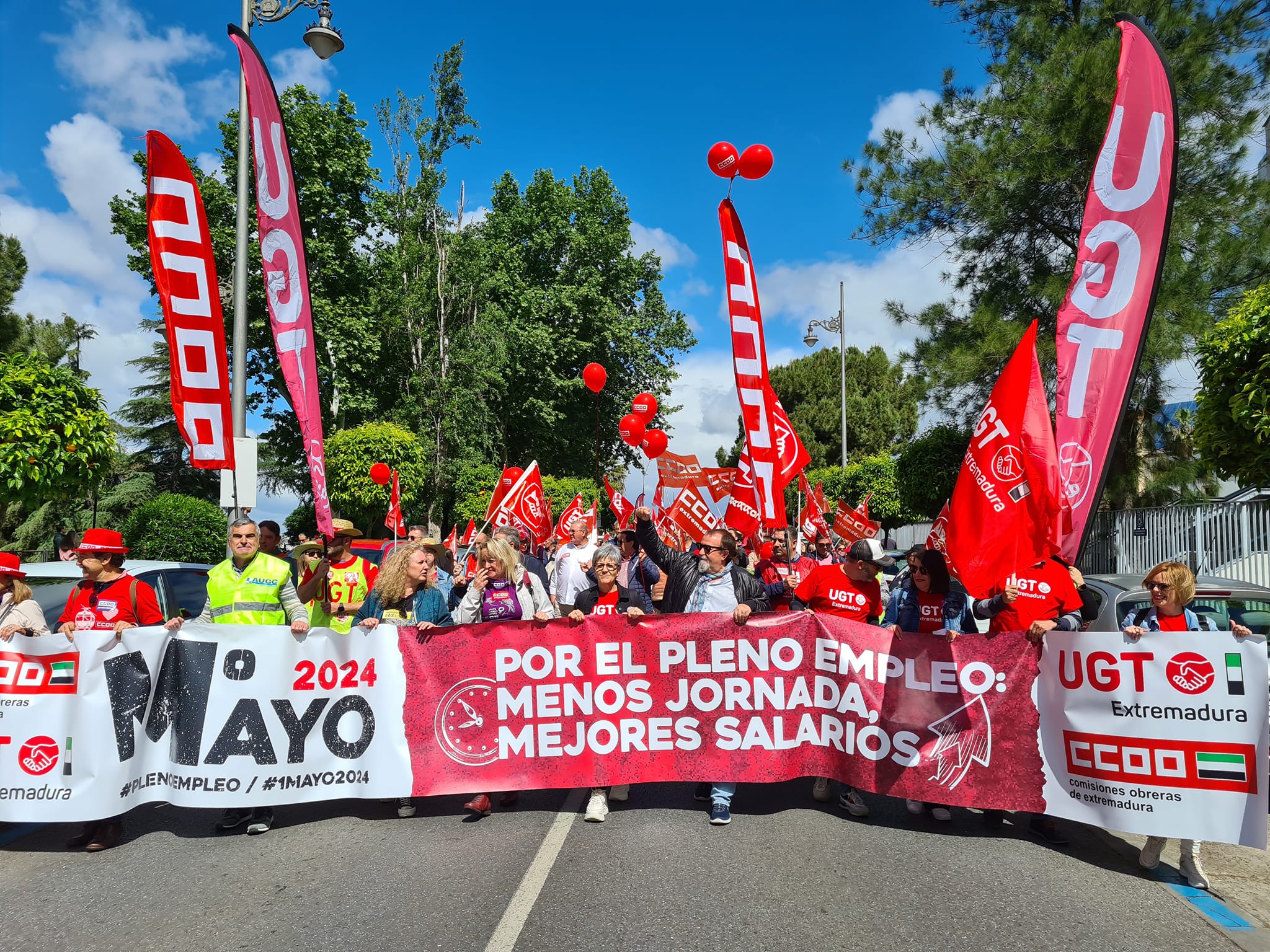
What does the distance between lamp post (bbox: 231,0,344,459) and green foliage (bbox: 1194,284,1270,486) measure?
35.5ft

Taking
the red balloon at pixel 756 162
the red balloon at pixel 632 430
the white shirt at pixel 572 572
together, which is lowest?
the white shirt at pixel 572 572

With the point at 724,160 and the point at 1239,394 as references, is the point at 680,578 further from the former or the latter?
the point at 1239,394

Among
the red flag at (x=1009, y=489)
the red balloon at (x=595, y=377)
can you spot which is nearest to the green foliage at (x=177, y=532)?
the red balloon at (x=595, y=377)

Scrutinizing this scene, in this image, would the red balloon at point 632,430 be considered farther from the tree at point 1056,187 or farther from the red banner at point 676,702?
the red banner at point 676,702

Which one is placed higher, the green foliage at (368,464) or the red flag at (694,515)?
the green foliage at (368,464)

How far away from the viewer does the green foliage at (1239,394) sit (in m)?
8.27

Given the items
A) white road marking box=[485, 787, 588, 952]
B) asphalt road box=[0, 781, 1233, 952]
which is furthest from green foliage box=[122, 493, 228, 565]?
white road marking box=[485, 787, 588, 952]

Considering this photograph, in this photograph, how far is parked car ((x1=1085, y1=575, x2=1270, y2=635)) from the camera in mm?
5688

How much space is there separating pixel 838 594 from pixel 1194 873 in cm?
242

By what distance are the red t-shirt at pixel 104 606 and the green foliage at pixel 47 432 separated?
19.5ft

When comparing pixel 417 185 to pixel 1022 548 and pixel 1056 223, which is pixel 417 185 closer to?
pixel 1056 223

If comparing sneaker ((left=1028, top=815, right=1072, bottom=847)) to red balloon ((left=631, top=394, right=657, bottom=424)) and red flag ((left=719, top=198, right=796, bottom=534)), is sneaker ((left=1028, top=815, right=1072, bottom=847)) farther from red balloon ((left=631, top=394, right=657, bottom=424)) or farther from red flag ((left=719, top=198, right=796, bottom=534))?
red balloon ((left=631, top=394, right=657, bottom=424))

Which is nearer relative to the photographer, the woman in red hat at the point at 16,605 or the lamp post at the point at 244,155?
the woman in red hat at the point at 16,605

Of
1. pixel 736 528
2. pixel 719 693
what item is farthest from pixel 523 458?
pixel 719 693
